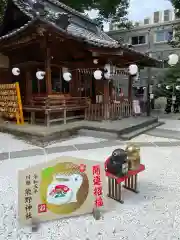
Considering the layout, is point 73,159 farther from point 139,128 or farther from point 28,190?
point 139,128

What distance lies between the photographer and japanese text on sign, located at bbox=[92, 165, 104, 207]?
314 cm

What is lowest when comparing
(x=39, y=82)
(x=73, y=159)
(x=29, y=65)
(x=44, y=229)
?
(x=44, y=229)

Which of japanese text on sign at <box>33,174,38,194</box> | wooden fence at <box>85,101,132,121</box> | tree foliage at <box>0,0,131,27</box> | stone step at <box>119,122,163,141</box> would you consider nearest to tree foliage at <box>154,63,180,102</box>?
stone step at <box>119,122,163,141</box>

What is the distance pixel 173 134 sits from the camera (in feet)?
28.1

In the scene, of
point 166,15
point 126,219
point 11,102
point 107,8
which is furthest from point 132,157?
point 166,15

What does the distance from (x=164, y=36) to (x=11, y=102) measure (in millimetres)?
20682

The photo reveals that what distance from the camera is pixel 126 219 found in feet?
10.0

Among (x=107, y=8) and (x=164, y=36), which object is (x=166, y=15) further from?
(x=107, y=8)

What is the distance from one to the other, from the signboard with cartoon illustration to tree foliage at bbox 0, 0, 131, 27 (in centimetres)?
2076

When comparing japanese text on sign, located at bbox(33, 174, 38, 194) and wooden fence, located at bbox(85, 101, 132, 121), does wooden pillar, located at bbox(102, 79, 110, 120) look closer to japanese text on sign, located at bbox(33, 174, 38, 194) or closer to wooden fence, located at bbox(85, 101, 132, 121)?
wooden fence, located at bbox(85, 101, 132, 121)

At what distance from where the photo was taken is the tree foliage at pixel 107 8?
21234mm

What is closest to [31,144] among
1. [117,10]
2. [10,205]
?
[10,205]

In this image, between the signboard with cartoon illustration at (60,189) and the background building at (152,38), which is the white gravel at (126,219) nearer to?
the signboard with cartoon illustration at (60,189)

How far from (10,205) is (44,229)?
0.87 metres
